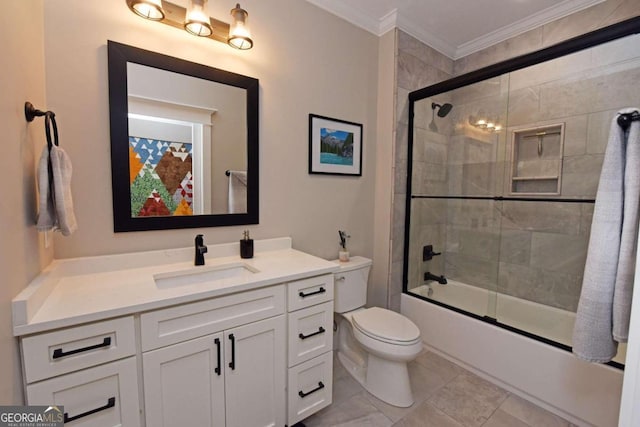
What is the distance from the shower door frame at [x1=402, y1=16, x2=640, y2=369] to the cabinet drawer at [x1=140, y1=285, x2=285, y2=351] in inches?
59.1

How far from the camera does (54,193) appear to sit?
1006 millimetres

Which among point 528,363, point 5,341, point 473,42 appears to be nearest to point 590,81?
point 473,42

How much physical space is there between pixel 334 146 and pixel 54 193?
63.4 inches

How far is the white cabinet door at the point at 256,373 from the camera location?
4.07 ft

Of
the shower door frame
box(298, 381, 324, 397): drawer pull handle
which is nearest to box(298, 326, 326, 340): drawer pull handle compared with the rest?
box(298, 381, 324, 397): drawer pull handle

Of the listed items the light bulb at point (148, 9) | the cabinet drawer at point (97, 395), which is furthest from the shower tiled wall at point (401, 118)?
the cabinet drawer at point (97, 395)

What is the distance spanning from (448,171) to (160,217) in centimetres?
243

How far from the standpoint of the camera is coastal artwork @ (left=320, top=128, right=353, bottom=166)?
2.09 metres

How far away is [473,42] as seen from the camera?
102 inches

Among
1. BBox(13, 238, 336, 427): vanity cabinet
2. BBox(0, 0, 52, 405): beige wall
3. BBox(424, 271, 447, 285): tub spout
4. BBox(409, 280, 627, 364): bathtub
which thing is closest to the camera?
BBox(0, 0, 52, 405): beige wall

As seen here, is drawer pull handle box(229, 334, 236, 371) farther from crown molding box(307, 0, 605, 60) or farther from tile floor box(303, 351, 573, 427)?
crown molding box(307, 0, 605, 60)

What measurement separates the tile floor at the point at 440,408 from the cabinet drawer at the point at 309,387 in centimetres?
14

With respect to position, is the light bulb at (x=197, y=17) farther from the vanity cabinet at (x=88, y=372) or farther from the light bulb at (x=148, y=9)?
the vanity cabinet at (x=88, y=372)

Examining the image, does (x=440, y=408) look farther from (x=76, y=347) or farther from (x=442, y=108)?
(x=442, y=108)
